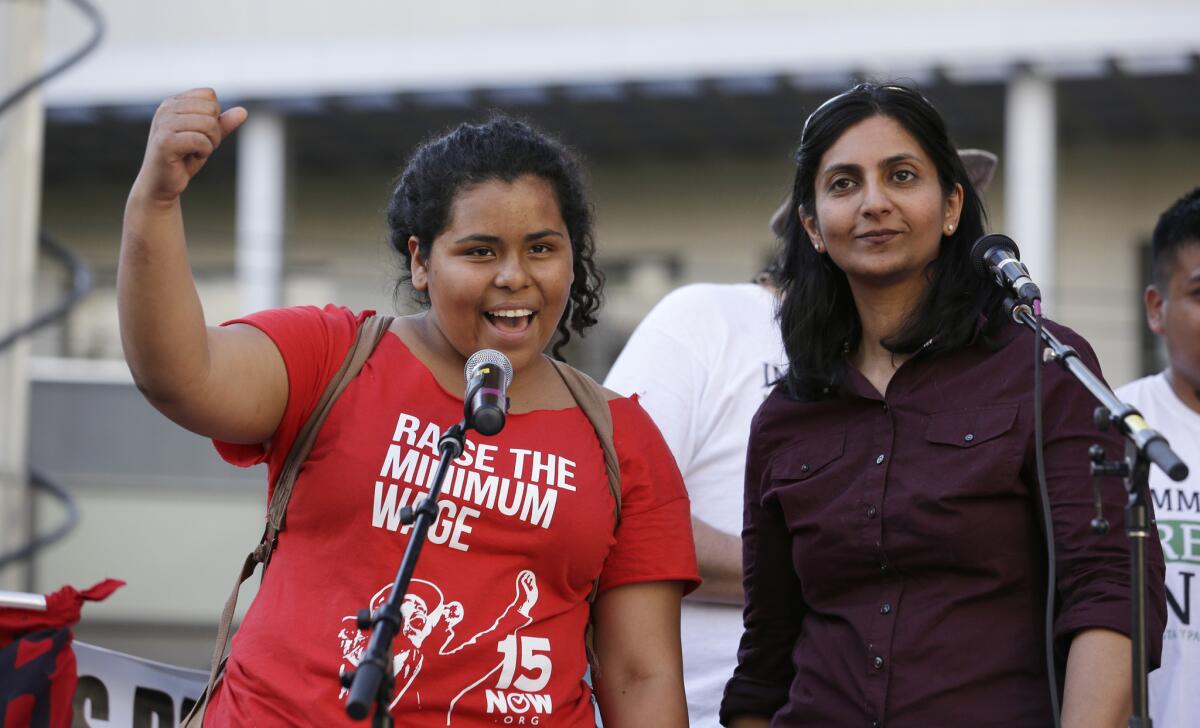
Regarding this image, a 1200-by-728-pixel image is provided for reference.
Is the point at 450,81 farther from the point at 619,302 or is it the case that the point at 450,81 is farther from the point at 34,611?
the point at 34,611

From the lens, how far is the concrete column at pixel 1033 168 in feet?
44.7

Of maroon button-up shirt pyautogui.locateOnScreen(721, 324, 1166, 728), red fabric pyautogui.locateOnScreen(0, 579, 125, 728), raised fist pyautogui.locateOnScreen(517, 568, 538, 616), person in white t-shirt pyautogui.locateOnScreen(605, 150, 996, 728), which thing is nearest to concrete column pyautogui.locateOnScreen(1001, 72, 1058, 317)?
person in white t-shirt pyautogui.locateOnScreen(605, 150, 996, 728)

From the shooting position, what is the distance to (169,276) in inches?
110

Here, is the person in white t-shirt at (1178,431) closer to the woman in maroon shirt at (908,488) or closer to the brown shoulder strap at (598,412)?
the woman in maroon shirt at (908,488)

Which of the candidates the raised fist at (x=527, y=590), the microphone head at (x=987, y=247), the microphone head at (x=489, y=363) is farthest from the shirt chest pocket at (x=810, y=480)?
the microphone head at (x=489, y=363)

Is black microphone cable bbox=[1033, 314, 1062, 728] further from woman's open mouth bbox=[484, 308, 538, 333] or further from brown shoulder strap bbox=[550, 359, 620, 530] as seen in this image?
woman's open mouth bbox=[484, 308, 538, 333]

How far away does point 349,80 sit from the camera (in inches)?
595

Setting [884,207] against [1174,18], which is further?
[1174,18]

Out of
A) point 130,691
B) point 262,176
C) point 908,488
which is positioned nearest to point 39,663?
Result: point 130,691

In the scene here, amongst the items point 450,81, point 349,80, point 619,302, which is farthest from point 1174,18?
point 349,80

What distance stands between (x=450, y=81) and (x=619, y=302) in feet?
9.24

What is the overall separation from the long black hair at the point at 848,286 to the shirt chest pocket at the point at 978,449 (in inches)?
7.4

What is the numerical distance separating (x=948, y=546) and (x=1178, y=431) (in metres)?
1.46

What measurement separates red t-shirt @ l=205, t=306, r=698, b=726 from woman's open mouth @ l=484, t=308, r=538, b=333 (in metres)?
0.18
